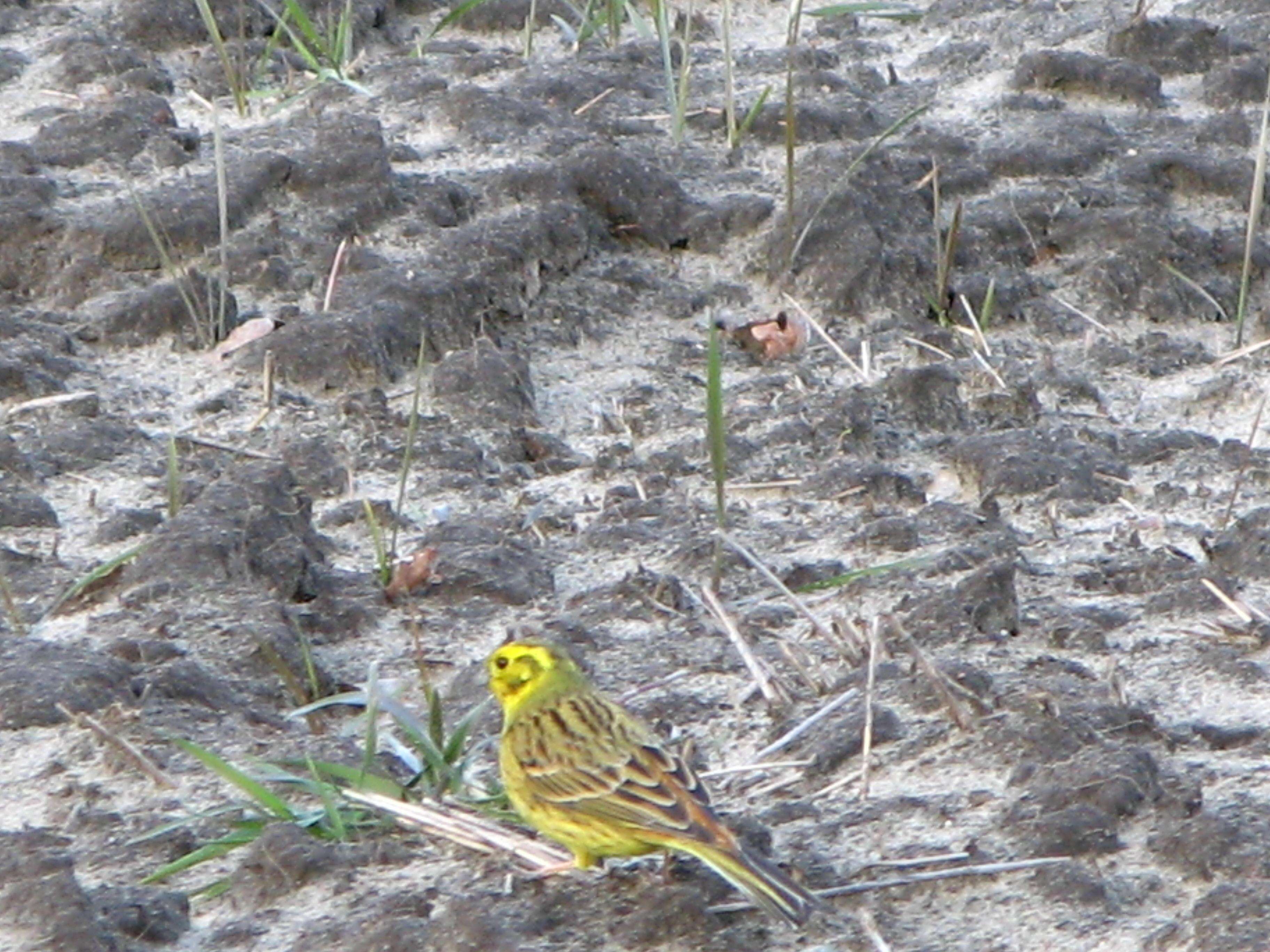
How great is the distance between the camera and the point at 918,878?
336cm

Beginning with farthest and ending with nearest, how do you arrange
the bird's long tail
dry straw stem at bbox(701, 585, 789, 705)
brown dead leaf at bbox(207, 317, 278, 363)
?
1. brown dead leaf at bbox(207, 317, 278, 363)
2. dry straw stem at bbox(701, 585, 789, 705)
3. the bird's long tail

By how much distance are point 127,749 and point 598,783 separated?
873mm

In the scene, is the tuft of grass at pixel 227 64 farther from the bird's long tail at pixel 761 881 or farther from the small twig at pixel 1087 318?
the bird's long tail at pixel 761 881

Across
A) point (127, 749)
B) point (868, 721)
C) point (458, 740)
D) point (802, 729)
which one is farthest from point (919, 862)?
point (127, 749)

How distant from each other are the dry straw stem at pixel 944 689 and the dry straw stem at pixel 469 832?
75cm

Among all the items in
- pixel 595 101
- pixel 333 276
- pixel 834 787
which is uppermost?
pixel 595 101

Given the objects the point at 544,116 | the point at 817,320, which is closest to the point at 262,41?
the point at 544,116

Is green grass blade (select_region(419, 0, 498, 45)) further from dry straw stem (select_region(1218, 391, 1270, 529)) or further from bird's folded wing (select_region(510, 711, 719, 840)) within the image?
bird's folded wing (select_region(510, 711, 719, 840))

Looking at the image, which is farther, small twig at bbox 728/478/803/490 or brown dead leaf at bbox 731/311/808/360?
brown dead leaf at bbox 731/311/808/360

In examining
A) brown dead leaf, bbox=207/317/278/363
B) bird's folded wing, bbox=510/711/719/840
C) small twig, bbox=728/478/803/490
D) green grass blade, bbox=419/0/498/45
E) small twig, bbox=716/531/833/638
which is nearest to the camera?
bird's folded wing, bbox=510/711/719/840

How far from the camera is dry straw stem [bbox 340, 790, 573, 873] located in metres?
3.48

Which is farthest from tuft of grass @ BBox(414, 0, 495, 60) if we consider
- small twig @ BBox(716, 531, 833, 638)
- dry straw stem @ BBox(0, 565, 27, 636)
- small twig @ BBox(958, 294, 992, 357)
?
dry straw stem @ BBox(0, 565, 27, 636)

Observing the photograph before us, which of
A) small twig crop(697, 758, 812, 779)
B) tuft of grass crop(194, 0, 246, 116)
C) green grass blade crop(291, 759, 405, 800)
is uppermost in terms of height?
tuft of grass crop(194, 0, 246, 116)

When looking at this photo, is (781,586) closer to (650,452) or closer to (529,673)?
(529,673)
